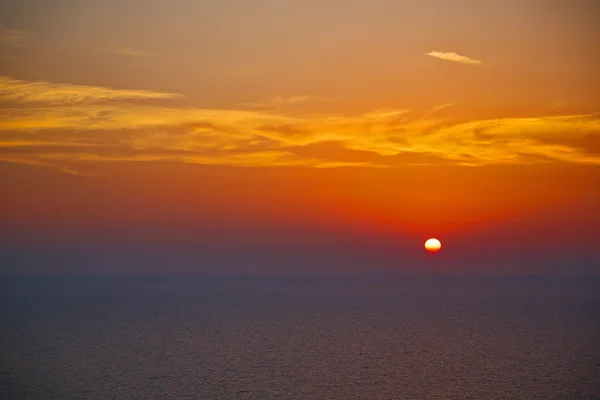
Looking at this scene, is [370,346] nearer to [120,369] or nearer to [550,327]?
[120,369]

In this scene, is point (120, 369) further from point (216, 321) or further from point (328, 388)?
point (216, 321)

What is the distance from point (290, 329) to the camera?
112000 millimetres

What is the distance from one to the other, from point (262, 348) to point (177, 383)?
2491 cm

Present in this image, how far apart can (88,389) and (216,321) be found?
67270mm

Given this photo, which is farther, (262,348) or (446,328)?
(446,328)

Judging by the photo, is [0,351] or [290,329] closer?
[0,351]

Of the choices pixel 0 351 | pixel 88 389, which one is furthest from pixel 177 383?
pixel 0 351

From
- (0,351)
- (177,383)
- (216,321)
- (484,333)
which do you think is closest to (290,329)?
(216,321)

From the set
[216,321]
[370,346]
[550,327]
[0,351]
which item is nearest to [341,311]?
[216,321]

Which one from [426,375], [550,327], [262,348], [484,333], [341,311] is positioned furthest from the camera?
[341,311]

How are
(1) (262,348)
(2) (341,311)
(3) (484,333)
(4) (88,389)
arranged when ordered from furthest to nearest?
(2) (341,311)
(3) (484,333)
(1) (262,348)
(4) (88,389)

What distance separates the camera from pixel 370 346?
9056cm

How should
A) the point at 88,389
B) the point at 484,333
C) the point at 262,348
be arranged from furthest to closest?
the point at 484,333 < the point at 262,348 < the point at 88,389

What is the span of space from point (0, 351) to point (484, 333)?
6547cm
